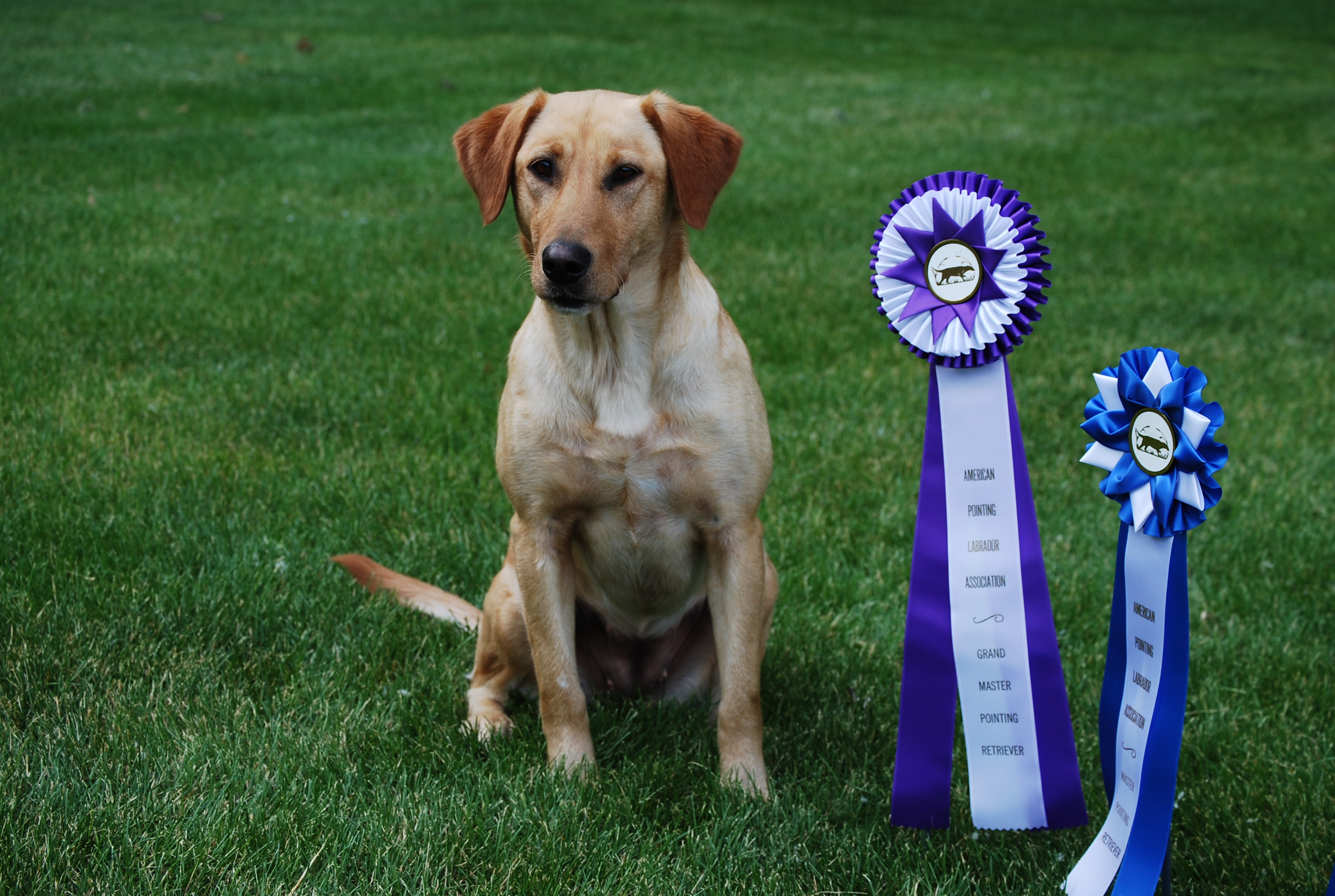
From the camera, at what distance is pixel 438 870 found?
2074 millimetres

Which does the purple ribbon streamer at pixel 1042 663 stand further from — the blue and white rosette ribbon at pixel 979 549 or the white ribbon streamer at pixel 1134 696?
the white ribbon streamer at pixel 1134 696

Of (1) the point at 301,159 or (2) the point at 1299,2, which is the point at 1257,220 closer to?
(1) the point at 301,159

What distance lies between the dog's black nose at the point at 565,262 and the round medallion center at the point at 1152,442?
1134 mm

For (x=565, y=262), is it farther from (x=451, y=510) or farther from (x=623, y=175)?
(x=451, y=510)

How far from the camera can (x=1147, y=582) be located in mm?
1939

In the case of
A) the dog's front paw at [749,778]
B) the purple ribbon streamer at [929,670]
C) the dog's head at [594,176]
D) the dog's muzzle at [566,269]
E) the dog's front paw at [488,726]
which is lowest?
the dog's front paw at [488,726]

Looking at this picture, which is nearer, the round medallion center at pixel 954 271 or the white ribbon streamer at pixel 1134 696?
the white ribbon streamer at pixel 1134 696

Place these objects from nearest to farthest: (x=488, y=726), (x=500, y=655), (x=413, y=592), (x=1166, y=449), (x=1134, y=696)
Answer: (x=1166, y=449)
(x=1134, y=696)
(x=488, y=726)
(x=500, y=655)
(x=413, y=592)

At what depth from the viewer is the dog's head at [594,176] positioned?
2324mm

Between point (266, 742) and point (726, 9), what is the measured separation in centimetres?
1972

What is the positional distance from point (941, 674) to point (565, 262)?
118 centimetres

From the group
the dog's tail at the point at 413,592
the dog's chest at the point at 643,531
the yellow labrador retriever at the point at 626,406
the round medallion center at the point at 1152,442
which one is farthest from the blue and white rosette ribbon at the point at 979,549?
the dog's tail at the point at 413,592

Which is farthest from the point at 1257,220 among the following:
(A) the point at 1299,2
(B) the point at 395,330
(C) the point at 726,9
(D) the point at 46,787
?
(A) the point at 1299,2

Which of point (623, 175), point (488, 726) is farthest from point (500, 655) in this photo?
point (623, 175)
